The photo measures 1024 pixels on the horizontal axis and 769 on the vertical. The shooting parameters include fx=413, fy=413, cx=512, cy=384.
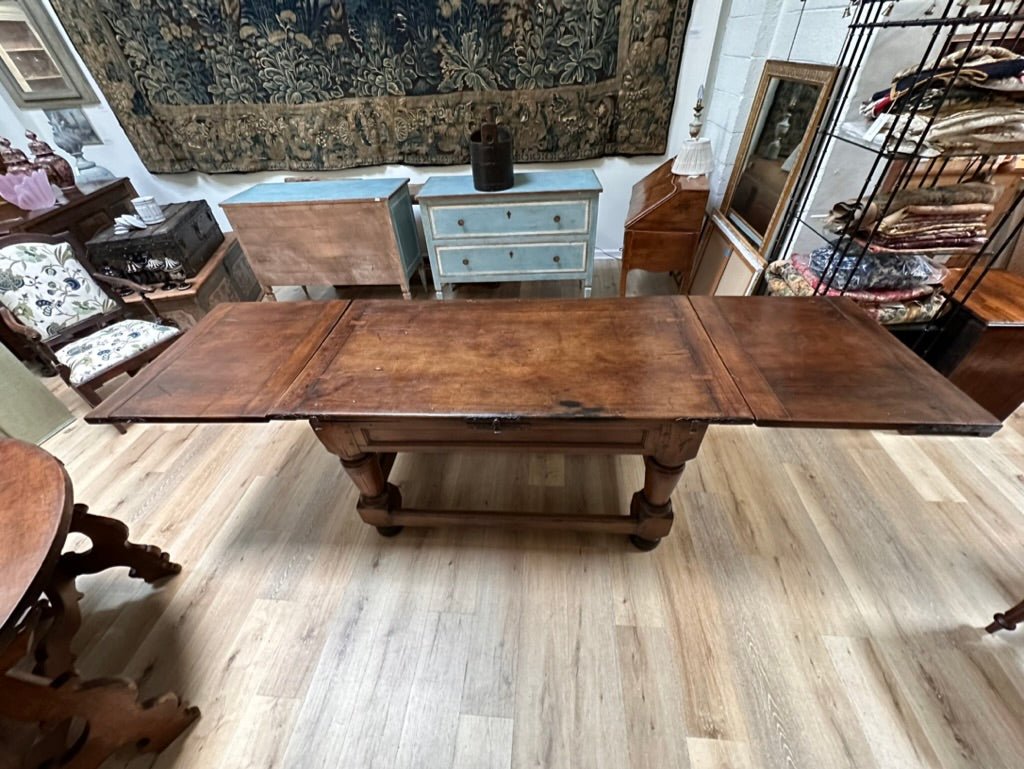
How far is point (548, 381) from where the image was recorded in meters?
1.09

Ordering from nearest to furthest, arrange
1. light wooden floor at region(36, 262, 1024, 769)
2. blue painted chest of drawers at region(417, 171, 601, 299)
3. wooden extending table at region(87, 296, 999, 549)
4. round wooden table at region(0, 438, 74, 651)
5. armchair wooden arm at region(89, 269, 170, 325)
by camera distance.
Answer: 1. round wooden table at region(0, 438, 74, 651)
2. wooden extending table at region(87, 296, 999, 549)
3. light wooden floor at region(36, 262, 1024, 769)
4. armchair wooden arm at region(89, 269, 170, 325)
5. blue painted chest of drawers at region(417, 171, 601, 299)

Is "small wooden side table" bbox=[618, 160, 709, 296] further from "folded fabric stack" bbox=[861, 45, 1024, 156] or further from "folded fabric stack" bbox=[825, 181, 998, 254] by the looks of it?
"folded fabric stack" bbox=[861, 45, 1024, 156]

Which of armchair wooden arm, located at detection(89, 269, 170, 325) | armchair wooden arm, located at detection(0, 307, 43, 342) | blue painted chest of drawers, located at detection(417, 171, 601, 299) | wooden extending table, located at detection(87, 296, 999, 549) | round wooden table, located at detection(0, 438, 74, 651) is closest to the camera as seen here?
round wooden table, located at detection(0, 438, 74, 651)

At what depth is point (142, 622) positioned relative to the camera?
1366 mm

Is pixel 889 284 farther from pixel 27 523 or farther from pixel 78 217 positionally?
pixel 78 217

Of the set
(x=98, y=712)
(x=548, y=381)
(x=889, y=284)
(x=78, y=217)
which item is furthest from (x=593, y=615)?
(x=78, y=217)

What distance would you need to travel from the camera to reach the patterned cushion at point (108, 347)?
1920 mm

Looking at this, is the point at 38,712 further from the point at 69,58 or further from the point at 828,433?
the point at 69,58

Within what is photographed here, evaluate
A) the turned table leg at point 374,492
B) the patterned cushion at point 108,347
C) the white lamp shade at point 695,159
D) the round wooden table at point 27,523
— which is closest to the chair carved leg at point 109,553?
the round wooden table at point 27,523

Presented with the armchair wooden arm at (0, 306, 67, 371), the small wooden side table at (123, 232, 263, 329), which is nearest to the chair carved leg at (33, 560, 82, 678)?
the armchair wooden arm at (0, 306, 67, 371)

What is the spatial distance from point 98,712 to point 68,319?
203cm

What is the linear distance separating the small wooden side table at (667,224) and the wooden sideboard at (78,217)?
3.19 m

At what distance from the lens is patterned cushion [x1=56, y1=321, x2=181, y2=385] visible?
192 cm

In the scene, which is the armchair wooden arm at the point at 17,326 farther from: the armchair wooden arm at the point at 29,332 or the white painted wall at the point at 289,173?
the white painted wall at the point at 289,173
